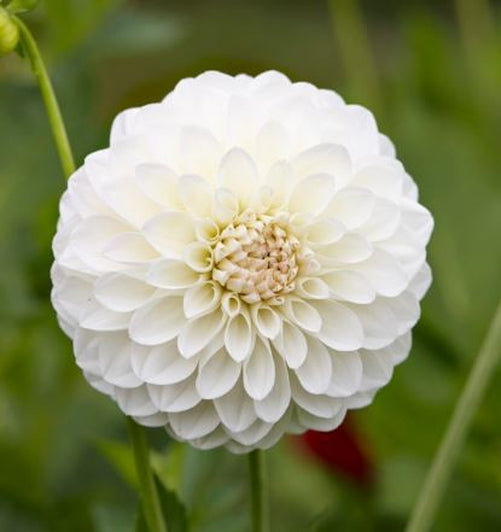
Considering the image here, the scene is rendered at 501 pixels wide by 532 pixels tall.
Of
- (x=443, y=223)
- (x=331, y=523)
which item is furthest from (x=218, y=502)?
(x=443, y=223)

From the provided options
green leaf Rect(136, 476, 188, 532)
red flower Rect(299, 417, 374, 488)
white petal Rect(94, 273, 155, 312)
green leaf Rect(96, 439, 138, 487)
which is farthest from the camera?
red flower Rect(299, 417, 374, 488)

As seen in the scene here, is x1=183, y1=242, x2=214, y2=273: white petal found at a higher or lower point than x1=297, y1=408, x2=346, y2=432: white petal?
higher

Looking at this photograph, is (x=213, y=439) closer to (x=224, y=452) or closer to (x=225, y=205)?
(x=225, y=205)

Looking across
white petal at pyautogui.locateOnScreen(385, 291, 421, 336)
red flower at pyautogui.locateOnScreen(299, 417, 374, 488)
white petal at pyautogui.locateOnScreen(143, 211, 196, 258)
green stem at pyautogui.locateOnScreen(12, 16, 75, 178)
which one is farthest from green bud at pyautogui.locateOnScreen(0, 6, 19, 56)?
red flower at pyautogui.locateOnScreen(299, 417, 374, 488)

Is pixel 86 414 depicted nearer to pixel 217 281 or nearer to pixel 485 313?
pixel 485 313

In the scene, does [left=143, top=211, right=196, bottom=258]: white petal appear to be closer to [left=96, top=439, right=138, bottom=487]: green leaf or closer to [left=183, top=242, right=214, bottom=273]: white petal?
[left=183, top=242, right=214, bottom=273]: white petal

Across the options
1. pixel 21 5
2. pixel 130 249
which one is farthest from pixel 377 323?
pixel 21 5

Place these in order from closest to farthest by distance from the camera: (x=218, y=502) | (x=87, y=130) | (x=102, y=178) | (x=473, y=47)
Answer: (x=102, y=178), (x=218, y=502), (x=87, y=130), (x=473, y=47)

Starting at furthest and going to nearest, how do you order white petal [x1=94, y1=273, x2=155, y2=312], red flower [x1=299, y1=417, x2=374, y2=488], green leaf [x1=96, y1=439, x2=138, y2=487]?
1. red flower [x1=299, y1=417, x2=374, y2=488]
2. green leaf [x1=96, y1=439, x2=138, y2=487]
3. white petal [x1=94, y1=273, x2=155, y2=312]
